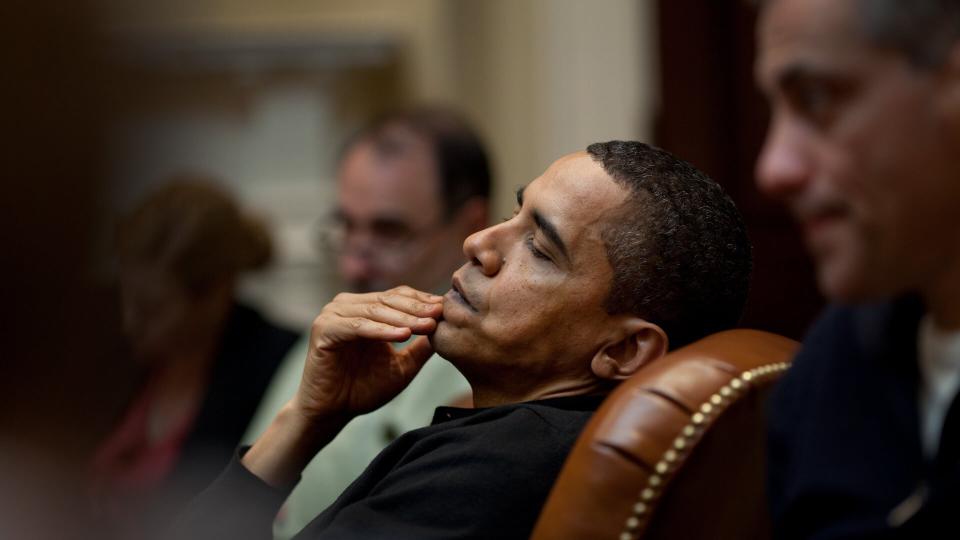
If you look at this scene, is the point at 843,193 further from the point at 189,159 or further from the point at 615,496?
the point at 189,159

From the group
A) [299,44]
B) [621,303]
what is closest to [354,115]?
[299,44]

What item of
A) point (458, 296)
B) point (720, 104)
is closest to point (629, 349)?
point (458, 296)

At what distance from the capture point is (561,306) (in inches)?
50.2

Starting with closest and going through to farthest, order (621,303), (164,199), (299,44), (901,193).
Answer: (901,193) < (621,303) < (164,199) < (299,44)

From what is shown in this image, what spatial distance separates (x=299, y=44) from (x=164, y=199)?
235 centimetres

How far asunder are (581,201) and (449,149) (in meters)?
1.18

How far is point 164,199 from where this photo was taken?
8.46ft

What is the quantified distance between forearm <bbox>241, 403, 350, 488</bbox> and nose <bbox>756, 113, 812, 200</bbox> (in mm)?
695

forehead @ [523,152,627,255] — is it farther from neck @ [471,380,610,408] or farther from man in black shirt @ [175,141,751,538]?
neck @ [471,380,610,408]

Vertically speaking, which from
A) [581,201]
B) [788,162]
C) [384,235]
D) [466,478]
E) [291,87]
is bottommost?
[291,87]

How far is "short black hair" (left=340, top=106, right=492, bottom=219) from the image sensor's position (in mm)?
2395

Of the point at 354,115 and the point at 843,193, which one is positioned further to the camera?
the point at 354,115

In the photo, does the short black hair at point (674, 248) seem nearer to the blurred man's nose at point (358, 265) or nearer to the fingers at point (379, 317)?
the fingers at point (379, 317)

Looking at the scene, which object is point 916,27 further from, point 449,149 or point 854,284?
point 449,149
